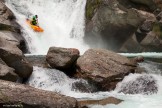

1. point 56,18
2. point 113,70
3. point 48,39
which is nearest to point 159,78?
point 113,70

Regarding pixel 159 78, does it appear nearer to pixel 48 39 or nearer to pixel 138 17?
pixel 138 17

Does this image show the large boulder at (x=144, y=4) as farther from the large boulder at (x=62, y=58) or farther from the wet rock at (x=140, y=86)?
the wet rock at (x=140, y=86)

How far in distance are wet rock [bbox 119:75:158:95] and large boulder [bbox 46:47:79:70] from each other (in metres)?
3.12

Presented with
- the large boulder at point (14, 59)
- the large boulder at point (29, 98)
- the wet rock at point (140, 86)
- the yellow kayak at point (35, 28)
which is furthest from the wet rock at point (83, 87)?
the yellow kayak at point (35, 28)

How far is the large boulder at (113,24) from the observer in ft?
85.4

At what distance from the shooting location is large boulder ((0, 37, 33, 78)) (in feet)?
48.1

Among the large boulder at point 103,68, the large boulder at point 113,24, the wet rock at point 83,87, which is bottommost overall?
the wet rock at point 83,87

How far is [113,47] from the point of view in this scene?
27.5 metres

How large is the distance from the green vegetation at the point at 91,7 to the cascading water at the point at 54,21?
0.89 meters

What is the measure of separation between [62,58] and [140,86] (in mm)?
4407

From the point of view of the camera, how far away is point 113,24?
86.5 ft

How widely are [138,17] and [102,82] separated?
11829 mm

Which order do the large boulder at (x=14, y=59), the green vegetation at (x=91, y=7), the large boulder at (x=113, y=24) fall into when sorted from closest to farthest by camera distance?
the large boulder at (x=14, y=59)
the large boulder at (x=113, y=24)
the green vegetation at (x=91, y=7)

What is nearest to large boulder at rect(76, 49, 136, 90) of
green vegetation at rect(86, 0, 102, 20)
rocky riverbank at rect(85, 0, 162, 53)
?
rocky riverbank at rect(85, 0, 162, 53)
